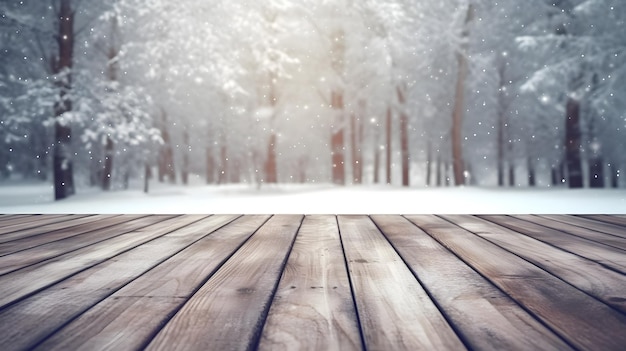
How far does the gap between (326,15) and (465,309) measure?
1468 cm

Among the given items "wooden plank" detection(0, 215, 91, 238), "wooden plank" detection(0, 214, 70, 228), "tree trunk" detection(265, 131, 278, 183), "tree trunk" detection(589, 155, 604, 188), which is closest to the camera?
"wooden plank" detection(0, 215, 91, 238)

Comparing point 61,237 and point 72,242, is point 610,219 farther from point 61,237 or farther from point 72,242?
point 61,237

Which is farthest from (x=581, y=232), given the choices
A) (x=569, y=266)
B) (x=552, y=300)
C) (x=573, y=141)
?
(x=573, y=141)

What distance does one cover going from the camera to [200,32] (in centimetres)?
1034

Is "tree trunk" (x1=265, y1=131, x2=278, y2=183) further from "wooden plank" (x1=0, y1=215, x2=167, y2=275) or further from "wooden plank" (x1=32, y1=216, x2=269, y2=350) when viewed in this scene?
"wooden plank" (x1=32, y1=216, x2=269, y2=350)

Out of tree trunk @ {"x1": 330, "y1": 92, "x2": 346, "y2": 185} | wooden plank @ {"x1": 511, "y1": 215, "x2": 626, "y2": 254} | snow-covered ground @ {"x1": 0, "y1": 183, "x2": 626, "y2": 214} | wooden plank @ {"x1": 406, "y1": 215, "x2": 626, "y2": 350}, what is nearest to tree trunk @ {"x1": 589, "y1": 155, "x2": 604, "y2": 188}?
snow-covered ground @ {"x1": 0, "y1": 183, "x2": 626, "y2": 214}

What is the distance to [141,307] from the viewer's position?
1.85 m

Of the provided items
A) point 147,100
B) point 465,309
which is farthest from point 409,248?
point 147,100

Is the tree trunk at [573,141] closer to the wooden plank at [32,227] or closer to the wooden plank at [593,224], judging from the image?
the wooden plank at [593,224]

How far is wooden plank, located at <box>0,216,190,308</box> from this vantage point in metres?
2.12

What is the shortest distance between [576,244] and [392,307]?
2.07m

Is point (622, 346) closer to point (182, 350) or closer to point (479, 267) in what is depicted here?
point (479, 267)

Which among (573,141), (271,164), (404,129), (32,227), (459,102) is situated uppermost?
(459,102)

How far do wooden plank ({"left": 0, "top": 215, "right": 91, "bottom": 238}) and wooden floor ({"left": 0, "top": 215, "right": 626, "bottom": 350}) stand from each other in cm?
9
